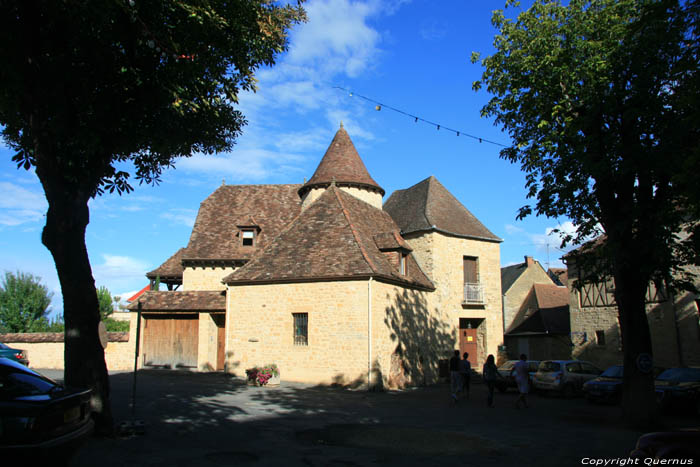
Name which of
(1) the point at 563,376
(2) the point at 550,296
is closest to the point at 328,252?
(1) the point at 563,376

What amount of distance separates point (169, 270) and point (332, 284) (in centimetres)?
1198

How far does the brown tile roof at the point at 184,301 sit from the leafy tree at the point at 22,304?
68.4ft

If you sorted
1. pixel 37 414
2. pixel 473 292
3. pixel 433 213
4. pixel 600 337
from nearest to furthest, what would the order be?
pixel 37 414
pixel 473 292
pixel 433 213
pixel 600 337

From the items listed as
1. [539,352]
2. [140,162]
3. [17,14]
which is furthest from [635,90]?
[539,352]

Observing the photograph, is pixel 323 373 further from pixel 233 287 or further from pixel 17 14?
pixel 17 14

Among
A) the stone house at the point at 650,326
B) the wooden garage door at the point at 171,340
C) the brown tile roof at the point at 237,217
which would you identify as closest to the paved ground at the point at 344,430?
the wooden garage door at the point at 171,340

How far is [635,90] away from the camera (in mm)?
11219

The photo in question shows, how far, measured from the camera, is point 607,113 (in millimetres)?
11523

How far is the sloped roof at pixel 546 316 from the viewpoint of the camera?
2979 cm

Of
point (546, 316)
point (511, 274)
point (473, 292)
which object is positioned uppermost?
point (511, 274)

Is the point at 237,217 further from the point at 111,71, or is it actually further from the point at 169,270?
the point at 111,71

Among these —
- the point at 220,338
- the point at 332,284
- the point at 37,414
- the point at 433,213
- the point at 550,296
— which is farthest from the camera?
the point at 550,296

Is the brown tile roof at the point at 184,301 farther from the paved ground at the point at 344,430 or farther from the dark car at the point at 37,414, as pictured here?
the dark car at the point at 37,414

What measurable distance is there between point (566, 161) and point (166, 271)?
21.1m
